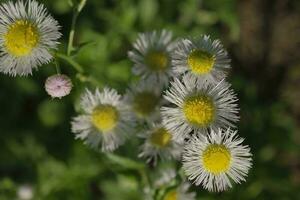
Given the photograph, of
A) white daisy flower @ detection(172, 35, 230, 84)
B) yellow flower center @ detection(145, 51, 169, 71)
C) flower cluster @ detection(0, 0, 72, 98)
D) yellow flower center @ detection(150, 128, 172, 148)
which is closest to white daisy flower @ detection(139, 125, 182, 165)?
yellow flower center @ detection(150, 128, 172, 148)

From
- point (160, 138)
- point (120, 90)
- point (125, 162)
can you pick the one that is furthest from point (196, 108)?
point (120, 90)

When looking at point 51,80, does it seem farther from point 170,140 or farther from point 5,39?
point 170,140

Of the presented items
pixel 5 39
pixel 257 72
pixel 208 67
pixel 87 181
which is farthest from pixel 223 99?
pixel 257 72

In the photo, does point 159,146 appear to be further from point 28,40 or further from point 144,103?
point 28,40

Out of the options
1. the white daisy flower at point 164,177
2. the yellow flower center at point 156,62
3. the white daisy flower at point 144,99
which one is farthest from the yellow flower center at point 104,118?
the white daisy flower at point 164,177

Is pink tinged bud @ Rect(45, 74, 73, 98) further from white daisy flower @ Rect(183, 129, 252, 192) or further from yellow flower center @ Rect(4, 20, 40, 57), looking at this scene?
white daisy flower @ Rect(183, 129, 252, 192)

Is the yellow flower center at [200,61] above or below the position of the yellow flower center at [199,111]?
above

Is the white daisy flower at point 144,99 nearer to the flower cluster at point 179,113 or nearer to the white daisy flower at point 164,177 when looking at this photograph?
the flower cluster at point 179,113
